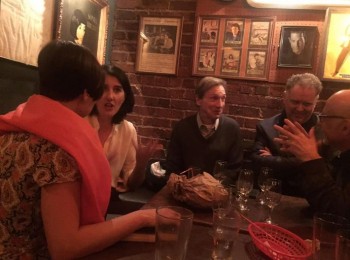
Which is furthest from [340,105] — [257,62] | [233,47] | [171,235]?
[233,47]

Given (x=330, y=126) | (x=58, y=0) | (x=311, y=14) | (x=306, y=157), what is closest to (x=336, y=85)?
(x=311, y=14)

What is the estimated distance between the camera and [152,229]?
3.30 ft

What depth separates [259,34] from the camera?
2.72 meters

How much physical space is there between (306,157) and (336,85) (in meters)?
1.54

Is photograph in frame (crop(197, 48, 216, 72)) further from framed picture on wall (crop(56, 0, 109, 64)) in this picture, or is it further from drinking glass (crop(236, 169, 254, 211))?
drinking glass (crop(236, 169, 254, 211))

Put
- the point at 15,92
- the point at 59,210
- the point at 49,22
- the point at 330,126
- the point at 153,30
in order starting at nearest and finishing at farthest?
the point at 59,210, the point at 330,126, the point at 15,92, the point at 49,22, the point at 153,30

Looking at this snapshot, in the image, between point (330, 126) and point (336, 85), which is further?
point (336, 85)

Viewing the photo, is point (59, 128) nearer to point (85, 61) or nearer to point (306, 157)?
point (85, 61)

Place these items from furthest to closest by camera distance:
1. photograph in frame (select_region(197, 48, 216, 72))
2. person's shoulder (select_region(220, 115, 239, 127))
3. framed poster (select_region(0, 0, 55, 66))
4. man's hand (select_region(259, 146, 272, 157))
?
photograph in frame (select_region(197, 48, 216, 72)) < person's shoulder (select_region(220, 115, 239, 127)) < man's hand (select_region(259, 146, 272, 157)) < framed poster (select_region(0, 0, 55, 66))

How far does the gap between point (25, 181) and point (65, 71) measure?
318 mm

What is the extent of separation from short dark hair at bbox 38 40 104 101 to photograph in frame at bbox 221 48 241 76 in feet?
6.48

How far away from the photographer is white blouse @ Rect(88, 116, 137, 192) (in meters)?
2.02

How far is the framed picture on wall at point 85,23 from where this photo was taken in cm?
207

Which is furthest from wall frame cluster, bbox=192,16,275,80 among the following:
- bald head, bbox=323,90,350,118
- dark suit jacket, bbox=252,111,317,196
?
bald head, bbox=323,90,350,118
